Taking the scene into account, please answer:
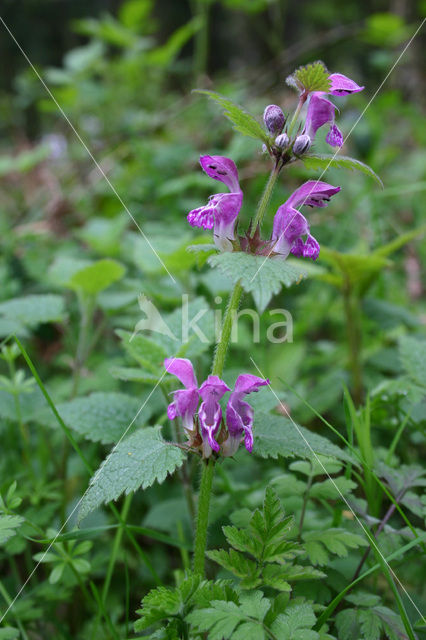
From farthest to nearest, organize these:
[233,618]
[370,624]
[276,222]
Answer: [276,222]
[370,624]
[233,618]

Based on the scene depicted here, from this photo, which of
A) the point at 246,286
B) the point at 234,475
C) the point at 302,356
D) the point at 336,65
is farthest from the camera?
the point at 336,65

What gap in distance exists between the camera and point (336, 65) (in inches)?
341

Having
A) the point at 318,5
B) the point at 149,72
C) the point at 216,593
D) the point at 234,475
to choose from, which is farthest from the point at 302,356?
the point at 318,5

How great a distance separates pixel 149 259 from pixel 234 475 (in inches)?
31.7

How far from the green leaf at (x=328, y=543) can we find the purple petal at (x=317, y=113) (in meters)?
0.75

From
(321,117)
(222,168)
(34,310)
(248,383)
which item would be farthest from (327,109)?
(34,310)

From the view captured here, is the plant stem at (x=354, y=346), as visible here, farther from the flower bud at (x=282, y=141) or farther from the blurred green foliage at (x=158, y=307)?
the flower bud at (x=282, y=141)

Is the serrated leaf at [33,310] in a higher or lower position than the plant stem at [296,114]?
lower

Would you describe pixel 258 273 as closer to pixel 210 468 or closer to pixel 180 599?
pixel 210 468

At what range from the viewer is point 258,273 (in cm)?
77

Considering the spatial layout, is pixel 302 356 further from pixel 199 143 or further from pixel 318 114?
pixel 199 143

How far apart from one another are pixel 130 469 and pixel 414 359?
0.83 metres

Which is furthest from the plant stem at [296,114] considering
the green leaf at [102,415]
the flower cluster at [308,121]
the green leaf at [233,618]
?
the green leaf at [233,618]

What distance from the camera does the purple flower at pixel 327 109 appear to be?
0.88 meters
